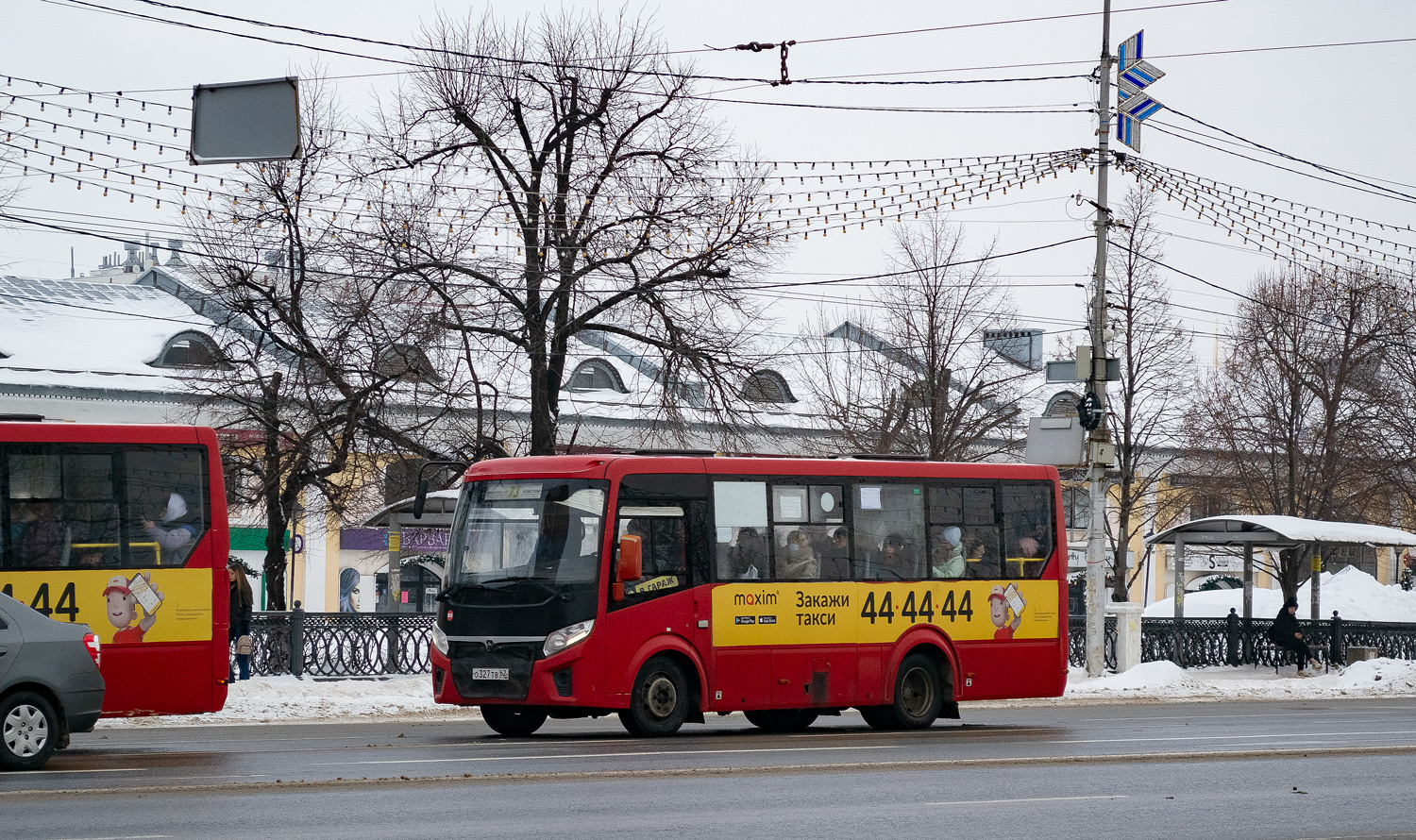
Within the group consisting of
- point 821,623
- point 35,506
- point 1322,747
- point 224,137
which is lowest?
point 1322,747

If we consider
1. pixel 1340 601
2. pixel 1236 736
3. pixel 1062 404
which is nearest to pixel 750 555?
pixel 1236 736

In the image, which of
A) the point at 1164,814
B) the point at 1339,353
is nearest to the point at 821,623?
the point at 1164,814

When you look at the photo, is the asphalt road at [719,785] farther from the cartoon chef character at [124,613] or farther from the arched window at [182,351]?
the arched window at [182,351]

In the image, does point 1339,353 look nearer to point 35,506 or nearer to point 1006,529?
point 1006,529

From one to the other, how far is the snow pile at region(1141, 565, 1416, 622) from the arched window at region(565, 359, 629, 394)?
56.8ft

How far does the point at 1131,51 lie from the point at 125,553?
17.9m

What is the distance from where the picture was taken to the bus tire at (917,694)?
17.7m

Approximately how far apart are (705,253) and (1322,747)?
15.5 metres

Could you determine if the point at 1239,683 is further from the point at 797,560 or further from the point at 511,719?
the point at 511,719

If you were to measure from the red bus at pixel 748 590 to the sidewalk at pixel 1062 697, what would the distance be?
388 cm

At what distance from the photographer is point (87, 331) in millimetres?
43656

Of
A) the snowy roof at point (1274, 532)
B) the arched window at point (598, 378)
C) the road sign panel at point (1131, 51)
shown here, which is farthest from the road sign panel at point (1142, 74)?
the arched window at point (598, 378)

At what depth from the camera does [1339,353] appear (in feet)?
132

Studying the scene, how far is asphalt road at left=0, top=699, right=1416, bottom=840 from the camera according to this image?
9.23 m
